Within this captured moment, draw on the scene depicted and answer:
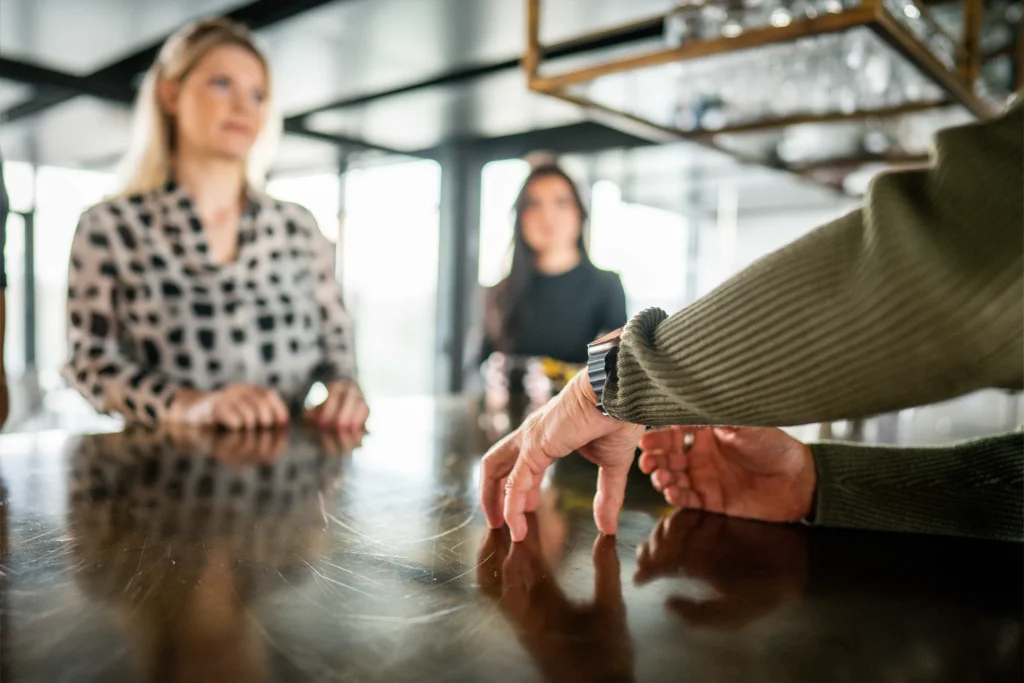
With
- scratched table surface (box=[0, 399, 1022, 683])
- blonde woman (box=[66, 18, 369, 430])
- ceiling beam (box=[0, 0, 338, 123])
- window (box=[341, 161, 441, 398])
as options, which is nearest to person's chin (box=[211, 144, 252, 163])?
blonde woman (box=[66, 18, 369, 430])

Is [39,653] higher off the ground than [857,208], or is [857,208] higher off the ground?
[857,208]

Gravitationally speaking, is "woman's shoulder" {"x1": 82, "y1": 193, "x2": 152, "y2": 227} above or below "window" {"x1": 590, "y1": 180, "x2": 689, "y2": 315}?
below

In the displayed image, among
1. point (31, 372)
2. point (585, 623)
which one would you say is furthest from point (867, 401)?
point (31, 372)

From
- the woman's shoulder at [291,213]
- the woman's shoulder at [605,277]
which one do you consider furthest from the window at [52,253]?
the woman's shoulder at [291,213]

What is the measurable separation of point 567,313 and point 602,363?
2397 mm

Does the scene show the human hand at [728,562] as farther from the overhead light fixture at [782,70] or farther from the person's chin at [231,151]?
the person's chin at [231,151]

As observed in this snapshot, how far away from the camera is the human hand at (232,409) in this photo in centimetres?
138

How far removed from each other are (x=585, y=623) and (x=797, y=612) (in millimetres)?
166

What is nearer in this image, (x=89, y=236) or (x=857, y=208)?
(x=857, y=208)

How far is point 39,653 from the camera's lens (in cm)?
44

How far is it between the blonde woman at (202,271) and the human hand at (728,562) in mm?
848

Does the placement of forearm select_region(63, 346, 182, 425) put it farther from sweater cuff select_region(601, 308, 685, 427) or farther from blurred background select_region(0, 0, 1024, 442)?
Result: sweater cuff select_region(601, 308, 685, 427)

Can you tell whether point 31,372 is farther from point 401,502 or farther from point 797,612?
point 797,612

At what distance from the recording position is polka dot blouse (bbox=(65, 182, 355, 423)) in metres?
1.51
